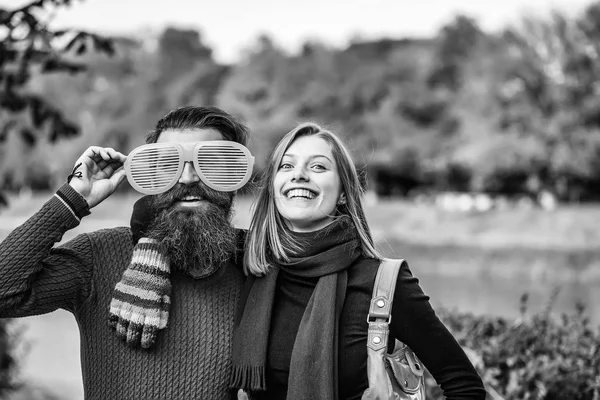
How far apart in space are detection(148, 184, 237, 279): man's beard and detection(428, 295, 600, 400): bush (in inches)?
62.7

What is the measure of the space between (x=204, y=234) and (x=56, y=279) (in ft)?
1.72

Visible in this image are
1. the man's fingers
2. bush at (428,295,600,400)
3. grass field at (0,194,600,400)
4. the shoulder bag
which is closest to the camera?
the shoulder bag

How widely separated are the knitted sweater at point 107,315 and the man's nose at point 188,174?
33 cm

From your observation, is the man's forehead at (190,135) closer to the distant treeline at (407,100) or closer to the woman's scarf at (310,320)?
the woman's scarf at (310,320)

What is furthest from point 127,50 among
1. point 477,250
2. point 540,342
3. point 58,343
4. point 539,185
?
point 540,342

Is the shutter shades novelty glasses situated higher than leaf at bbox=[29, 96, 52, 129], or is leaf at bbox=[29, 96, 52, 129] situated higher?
leaf at bbox=[29, 96, 52, 129]

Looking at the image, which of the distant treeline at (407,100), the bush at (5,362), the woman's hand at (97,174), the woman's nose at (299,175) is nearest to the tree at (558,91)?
the distant treeline at (407,100)

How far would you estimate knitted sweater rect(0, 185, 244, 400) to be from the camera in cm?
262

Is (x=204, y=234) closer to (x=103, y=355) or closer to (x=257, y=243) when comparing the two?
(x=257, y=243)

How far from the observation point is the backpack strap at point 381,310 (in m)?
2.54

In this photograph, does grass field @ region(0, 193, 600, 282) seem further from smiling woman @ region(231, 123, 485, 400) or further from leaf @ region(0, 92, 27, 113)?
smiling woman @ region(231, 123, 485, 400)

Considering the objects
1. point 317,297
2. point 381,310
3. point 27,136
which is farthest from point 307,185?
point 27,136

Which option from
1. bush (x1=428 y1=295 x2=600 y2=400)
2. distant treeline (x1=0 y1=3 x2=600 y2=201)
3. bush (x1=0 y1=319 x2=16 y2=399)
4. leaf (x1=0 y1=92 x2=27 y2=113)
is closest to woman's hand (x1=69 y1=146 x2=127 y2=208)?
bush (x1=428 y1=295 x2=600 y2=400)

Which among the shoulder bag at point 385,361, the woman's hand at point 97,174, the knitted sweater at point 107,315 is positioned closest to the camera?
the shoulder bag at point 385,361
